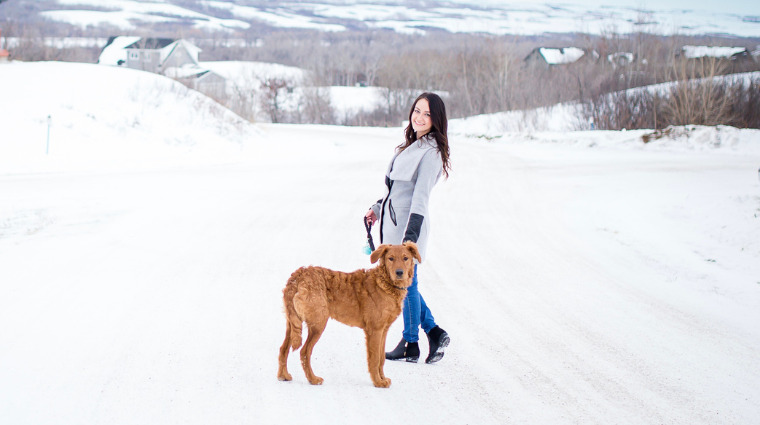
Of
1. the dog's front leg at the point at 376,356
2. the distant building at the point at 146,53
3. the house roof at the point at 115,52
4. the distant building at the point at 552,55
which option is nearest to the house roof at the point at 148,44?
the distant building at the point at 146,53

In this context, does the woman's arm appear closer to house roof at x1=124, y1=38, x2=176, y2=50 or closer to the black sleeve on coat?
the black sleeve on coat

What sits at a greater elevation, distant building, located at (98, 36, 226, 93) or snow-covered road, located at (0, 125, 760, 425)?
distant building, located at (98, 36, 226, 93)

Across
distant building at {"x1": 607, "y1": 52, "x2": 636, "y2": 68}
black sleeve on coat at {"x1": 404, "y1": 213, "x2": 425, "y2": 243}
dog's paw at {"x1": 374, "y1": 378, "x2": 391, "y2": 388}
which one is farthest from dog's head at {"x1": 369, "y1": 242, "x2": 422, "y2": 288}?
distant building at {"x1": 607, "y1": 52, "x2": 636, "y2": 68}

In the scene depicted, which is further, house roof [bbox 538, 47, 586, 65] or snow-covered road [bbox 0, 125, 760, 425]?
house roof [bbox 538, 47, 586, 65]

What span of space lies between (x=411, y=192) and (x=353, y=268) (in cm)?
337

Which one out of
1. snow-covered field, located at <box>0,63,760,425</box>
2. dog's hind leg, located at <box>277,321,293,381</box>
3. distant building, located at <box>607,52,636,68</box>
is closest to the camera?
snow-covered field, located at <box>0,63,760,425</box>

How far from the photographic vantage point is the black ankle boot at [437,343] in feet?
16.7

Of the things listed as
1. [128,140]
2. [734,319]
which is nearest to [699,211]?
[734,319]

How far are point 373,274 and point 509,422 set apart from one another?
1315 mm

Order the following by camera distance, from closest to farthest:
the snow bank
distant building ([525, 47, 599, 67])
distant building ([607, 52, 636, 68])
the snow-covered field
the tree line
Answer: the snow-covered field → the snow bank → the tree line → distant building ([607, 52, 636, 68]) → distant building ([525, 47, 599, 67])

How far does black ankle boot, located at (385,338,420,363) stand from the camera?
5145 millimetres

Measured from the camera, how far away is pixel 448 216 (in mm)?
12148

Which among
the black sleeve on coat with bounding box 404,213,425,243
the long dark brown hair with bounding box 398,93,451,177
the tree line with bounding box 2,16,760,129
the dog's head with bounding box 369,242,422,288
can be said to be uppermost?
the tree line with bounding box 2,16,760,129

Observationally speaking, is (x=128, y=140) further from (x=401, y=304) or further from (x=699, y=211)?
(x=401, y=304)
